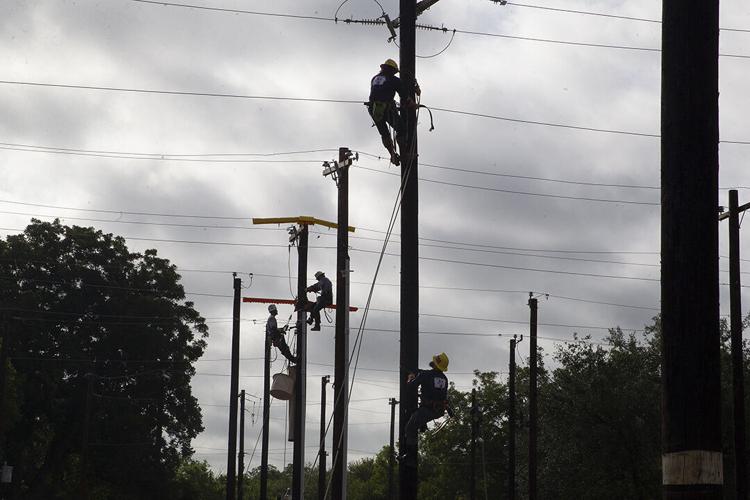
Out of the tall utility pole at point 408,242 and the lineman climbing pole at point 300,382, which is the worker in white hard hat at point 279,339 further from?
the tall utility pole at point 408,242

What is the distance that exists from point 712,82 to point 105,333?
4714cm

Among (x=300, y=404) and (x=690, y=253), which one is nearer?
(x=690, y=253)

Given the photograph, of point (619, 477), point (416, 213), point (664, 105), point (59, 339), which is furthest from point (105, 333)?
point (664, 105)

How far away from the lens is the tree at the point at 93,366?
160ft

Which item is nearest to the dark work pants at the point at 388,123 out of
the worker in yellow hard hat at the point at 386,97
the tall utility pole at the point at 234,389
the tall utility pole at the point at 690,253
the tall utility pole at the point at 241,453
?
the worker in yellow hard hat at the point at 386,97

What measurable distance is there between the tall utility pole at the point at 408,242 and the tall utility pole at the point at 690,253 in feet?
21.6

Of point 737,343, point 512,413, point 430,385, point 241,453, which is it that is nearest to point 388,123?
point 430,385

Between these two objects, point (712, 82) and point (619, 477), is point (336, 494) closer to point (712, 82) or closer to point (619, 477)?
point (712, 82)

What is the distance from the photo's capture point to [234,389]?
37.5 m

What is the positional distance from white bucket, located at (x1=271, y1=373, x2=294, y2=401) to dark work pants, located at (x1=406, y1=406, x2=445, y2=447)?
40.9ft

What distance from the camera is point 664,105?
6.40 meters

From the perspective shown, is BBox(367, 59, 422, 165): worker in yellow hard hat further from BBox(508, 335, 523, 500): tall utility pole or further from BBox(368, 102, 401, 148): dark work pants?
BBox(508, 335, 523, 500): tall utility pole

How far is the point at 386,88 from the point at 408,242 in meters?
1.99

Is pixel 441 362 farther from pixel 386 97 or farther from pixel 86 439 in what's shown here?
pixel 86 439
